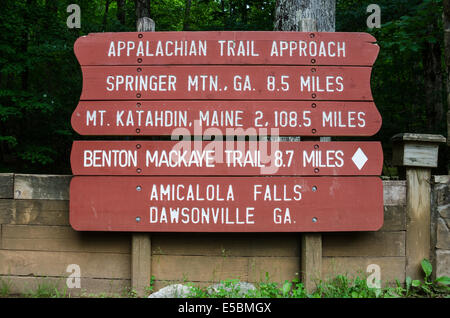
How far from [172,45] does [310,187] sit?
1953 mm

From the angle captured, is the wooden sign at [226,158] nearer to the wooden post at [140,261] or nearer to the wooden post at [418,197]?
the wooden post at [418,197]

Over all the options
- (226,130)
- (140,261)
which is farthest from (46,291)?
(226,130)

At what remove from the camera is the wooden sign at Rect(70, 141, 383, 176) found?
128 inches

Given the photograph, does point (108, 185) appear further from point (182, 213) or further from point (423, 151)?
point (423, 151)

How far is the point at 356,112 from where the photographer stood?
3.34 m

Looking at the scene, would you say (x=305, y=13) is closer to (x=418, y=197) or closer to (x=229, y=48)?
(x=229, y=48)

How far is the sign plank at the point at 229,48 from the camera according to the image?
11.1 ft

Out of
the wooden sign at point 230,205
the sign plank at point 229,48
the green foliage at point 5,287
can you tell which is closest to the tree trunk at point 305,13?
the sign plank at point 229,48

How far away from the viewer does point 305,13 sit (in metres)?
3.94

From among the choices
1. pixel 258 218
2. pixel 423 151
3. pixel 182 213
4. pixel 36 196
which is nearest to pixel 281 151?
pixel 258 218

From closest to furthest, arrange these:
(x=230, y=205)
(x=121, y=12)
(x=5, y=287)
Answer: (x=230, y=205), (x=5, y=287), (x=121, y=12)

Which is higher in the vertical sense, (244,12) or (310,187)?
(244,12)

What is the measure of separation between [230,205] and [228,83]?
1.20 metres

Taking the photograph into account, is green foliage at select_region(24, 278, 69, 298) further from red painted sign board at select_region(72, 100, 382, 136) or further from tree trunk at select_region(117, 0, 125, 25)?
tree trunk at select_region(117, 0, 125, 25)
